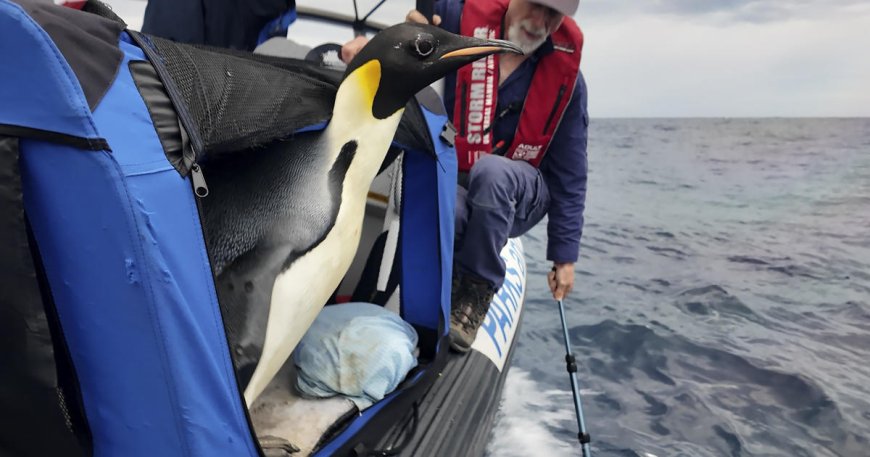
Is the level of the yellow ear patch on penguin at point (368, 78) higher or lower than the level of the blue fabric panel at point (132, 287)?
higher

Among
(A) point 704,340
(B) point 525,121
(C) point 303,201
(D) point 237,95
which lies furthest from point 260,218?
(A) point 704,340

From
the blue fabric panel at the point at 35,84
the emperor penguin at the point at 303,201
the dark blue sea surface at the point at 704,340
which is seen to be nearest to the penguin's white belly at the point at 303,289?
the emperor penguin at the point at 303,201

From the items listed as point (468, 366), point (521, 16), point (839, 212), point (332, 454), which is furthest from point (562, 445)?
point (839, 212)

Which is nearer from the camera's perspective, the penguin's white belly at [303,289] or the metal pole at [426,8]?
the penguin's white belly at [303,289]

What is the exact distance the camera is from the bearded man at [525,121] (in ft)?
8.07

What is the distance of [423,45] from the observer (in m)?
1.44

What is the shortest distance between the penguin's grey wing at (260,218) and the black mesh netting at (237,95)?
0.09 meters

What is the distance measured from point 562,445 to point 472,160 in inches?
Result: 60.2

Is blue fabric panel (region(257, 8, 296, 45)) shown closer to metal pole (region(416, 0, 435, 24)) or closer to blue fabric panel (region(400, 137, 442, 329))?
metal pole (region(416, 0, 435, 24))

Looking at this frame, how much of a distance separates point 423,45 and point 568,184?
1629 millimetres

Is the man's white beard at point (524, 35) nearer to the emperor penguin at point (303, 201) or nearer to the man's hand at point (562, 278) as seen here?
the man's hand at point (562, 278)

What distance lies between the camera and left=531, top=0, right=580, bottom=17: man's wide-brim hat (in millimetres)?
2531

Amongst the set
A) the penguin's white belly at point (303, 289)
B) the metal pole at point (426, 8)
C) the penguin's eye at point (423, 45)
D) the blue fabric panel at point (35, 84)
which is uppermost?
the metal pole at point (426, 8)

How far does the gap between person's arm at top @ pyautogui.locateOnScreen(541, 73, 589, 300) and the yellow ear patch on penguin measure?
1.65m
